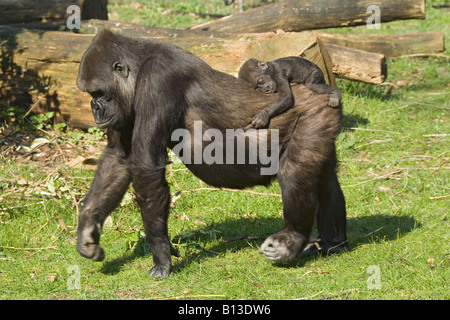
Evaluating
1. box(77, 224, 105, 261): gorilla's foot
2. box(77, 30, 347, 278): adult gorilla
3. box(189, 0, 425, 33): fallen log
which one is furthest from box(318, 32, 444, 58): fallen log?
box(77, 224, 105, 261): gorilla's foot

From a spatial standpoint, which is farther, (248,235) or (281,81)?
(248,235)

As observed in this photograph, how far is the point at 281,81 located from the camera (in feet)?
15.4

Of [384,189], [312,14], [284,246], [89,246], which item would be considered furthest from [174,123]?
[312,14]

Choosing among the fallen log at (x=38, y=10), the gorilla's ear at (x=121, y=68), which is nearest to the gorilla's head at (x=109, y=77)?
the gorilla's ear at (x=121, y=68)

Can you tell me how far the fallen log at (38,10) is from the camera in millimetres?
8695

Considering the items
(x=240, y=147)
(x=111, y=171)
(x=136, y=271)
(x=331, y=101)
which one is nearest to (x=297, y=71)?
(x=331, y=101)

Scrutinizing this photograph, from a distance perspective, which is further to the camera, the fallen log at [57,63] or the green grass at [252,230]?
the fallen log at [57,63]

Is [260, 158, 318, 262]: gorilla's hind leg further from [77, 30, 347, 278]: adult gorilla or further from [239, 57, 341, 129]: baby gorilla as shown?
[239, 57, 341, 129]: baby gorilla

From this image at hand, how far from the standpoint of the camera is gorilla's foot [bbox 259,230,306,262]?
15.1 ft

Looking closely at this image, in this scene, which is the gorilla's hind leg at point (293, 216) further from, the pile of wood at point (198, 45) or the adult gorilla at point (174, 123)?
the pile of wood at point (198, 45)

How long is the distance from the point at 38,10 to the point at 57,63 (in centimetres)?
200

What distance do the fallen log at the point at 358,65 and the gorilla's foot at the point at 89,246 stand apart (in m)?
4.23

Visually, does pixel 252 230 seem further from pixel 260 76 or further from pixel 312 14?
pixel 312 14

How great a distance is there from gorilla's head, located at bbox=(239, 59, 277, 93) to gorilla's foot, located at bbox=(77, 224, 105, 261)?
1.63m
